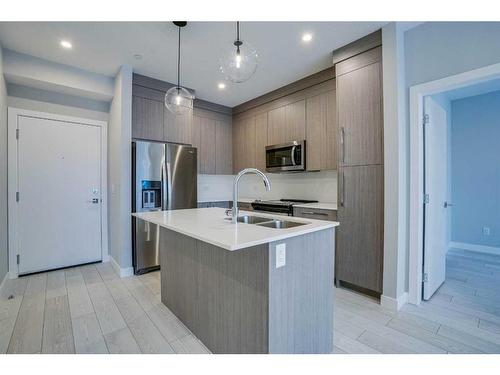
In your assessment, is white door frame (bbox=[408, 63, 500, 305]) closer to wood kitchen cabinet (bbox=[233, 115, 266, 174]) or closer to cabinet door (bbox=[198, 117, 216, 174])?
wood kitchen cabinet (bbox=[233, 115, 266, 174])

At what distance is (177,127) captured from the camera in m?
3.70

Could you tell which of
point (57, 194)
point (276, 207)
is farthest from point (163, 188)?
point (276, 207)

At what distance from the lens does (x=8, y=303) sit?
7.84 feet

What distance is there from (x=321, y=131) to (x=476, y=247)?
3482 millimetres

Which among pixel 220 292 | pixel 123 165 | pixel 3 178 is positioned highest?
pixel 123 165

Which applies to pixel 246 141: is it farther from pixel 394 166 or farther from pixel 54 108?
pixel 54 108

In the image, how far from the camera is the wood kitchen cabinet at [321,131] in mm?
3078

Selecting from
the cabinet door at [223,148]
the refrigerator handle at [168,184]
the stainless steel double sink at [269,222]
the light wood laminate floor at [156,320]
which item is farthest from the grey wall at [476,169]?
the refrigerator handle at [168,184]

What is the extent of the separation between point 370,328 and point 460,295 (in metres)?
1.35

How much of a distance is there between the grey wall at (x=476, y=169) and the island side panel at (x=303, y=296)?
404 cm

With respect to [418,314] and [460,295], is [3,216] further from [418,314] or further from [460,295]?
[460,295]

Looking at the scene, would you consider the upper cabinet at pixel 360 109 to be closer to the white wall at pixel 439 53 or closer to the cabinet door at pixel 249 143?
the white wall at pixel 439 53
